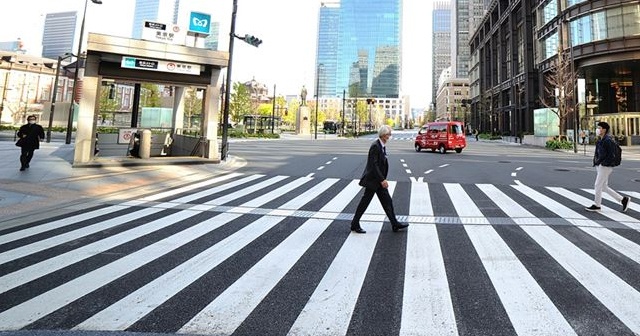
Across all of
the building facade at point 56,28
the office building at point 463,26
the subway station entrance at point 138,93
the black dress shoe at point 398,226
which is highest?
the office building at point 463,26

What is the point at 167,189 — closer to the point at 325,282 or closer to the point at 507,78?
the point at 325,282

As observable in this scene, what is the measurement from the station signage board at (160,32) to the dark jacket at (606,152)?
1513 cm

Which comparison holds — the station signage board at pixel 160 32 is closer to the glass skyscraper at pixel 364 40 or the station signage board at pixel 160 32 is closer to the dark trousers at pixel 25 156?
the dark trousers at pixel 25 156

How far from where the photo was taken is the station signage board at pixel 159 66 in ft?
47.0

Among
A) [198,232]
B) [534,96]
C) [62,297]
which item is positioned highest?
[534,96]

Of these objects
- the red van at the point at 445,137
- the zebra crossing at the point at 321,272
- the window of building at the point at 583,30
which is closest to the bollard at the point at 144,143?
the zebra crossing at the point at 321,272

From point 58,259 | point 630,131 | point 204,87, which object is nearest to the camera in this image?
point 58,259

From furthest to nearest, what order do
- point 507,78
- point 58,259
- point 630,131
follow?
point 507,78 → point 630,131 → point 58,259

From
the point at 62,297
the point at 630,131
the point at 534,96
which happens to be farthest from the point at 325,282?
the point at 534,96

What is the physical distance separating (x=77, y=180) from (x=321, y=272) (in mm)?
10288

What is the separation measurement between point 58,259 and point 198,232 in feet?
6.42

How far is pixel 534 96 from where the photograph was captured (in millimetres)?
53656

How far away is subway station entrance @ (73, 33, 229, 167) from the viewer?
46.2 ft

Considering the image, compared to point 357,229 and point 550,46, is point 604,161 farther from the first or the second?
point 550,46
